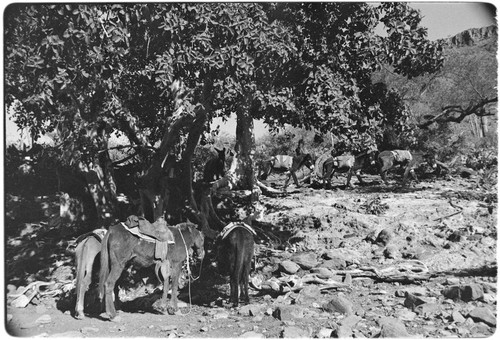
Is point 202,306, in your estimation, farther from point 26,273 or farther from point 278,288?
point 26,273

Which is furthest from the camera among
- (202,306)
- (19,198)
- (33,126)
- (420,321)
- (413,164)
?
(413,164)

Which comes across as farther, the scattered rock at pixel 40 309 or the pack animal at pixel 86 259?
the scattered rock at pixel 40 309

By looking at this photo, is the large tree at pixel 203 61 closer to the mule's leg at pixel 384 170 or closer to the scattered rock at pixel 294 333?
the scattered rock at pixel 294 333

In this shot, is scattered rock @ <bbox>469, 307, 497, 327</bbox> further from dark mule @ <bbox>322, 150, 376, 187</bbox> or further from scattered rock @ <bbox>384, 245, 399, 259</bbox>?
dark mule @ <bbox>322, 150, 376, 187</bbox>

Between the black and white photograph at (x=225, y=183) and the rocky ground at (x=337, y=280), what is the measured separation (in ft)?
0.11

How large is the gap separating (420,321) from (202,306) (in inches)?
125

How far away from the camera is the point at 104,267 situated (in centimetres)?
623

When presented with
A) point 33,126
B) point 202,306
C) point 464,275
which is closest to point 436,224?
point 464,275

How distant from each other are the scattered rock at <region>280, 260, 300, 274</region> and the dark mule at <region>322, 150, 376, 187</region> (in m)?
4.03

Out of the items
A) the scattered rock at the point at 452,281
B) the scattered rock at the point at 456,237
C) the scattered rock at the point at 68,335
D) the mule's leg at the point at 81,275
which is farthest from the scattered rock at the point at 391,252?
the scattered rock at the point at 68,335

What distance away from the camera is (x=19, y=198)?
7324 mm

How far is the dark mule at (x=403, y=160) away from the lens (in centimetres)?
945

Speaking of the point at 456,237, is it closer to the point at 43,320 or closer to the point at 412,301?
the point at 412,301

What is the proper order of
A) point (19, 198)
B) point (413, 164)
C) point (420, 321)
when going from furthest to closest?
point (413, 164)
point (19, 198)
point (420, 321)
